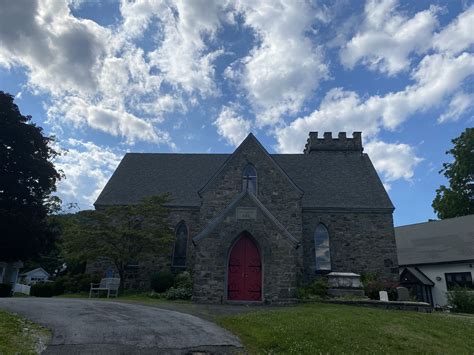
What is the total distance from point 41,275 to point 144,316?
51.1 m

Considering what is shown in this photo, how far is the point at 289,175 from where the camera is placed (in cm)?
2819

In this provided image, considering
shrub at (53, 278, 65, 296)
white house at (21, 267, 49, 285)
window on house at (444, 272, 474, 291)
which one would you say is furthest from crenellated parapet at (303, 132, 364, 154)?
white house at (21, 267, 49, 285)

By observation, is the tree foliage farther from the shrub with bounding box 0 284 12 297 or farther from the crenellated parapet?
the crenellated parapet

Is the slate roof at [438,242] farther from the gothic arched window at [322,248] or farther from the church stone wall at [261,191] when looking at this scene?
the church stone wall at [261,191]

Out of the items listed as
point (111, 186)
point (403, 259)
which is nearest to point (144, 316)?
point (111, 186)

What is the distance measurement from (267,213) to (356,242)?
971cm

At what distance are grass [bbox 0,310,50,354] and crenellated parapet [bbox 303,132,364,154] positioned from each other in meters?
26.6

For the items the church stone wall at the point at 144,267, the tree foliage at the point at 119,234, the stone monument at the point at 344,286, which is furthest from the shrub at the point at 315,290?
the tree foliage at the point at 119,234

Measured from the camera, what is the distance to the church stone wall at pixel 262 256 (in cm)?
1669

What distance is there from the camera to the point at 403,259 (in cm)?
3147

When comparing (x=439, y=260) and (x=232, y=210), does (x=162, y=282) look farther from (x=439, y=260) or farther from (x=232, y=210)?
(x=439, y=260)

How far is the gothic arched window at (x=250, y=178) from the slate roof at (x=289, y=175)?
14.9ft

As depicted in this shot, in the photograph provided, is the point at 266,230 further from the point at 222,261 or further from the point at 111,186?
the point at 111,186

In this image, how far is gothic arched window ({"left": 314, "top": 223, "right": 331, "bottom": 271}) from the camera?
939 inches
